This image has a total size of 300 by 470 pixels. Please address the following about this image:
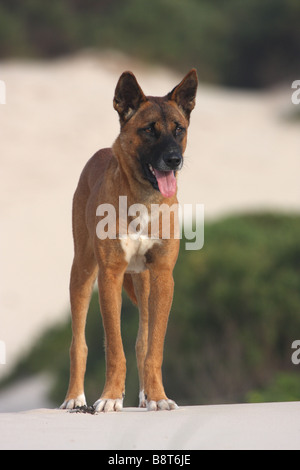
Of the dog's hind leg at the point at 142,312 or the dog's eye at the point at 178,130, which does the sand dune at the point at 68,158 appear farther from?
the dog's eye at the point at 178,130

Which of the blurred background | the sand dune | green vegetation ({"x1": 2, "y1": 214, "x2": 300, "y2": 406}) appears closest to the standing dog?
the blurred background

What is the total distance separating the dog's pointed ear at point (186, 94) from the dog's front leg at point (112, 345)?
1238mm

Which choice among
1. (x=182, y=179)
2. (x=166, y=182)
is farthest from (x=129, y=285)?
(x=182, y=179)

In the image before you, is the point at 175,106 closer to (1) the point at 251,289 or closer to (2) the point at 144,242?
(2) the point at 144,242

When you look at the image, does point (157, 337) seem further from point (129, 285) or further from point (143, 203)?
point (129, 285)

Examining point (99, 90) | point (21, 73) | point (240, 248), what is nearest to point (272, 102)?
point (99, 90)

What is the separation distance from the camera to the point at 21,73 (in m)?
39.2

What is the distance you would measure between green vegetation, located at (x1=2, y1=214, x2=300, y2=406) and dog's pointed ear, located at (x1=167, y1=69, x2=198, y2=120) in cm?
772

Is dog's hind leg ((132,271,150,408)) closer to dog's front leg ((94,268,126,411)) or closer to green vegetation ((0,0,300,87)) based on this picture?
dog's front leg ((94,268,126,411))

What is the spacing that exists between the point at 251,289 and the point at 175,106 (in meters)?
9.65

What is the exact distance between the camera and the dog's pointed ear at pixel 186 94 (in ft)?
24.3

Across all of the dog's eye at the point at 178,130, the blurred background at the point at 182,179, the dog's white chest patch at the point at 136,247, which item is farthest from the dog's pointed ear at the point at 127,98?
the blurred background at the point at 182,179

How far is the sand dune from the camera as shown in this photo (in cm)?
2625

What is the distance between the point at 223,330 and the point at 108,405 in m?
9.85
